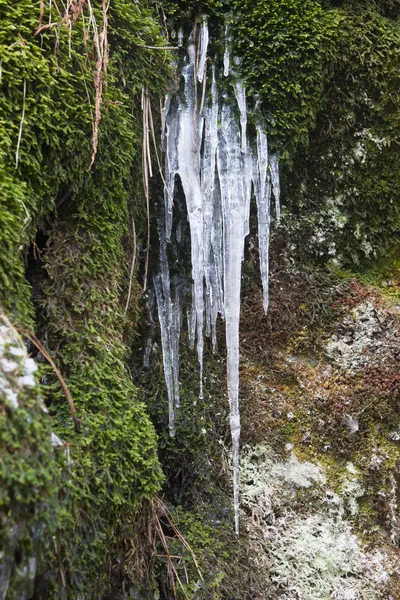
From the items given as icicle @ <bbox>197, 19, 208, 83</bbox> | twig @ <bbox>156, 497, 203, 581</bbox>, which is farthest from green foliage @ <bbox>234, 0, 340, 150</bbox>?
twig @ <bbox>156, 497, 203, 581</bbox>

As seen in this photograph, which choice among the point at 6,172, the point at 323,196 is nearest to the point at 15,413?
the point at 6,172

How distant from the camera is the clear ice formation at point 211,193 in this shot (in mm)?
2740

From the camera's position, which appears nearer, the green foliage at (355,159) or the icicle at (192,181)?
the icicle at (192,181)

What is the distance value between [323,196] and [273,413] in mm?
1310

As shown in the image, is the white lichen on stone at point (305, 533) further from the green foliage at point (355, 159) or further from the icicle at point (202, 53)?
the icicle at point (202, 53)

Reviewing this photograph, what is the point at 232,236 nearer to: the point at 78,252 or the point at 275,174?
the point at 275,174

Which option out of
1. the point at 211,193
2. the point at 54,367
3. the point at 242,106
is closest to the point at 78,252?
the point at 54,367

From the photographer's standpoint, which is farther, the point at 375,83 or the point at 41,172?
the point at 375,83

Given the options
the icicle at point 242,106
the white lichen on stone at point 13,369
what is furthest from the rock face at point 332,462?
the white lichen on stone at point 13,369

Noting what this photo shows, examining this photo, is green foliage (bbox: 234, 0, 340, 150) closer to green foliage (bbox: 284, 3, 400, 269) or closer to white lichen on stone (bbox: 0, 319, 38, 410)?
green foliage (bbox: 284, 3, 400, 269)

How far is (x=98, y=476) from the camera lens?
1.84m

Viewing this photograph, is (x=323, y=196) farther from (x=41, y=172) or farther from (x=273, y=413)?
(x=41, y=172)

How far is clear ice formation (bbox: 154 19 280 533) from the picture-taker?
2740 mm

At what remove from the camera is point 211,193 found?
279cm
